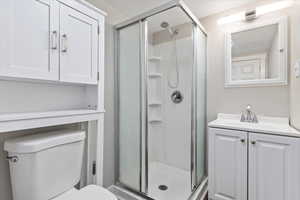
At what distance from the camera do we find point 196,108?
1.63 meters

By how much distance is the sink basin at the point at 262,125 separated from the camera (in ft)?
3.93

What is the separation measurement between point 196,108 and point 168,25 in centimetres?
120

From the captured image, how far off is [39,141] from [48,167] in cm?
18

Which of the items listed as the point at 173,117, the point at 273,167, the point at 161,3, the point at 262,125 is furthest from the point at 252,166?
the point at 161,3

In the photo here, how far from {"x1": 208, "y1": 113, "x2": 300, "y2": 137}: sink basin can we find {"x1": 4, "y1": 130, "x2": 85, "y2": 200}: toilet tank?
4.09ft

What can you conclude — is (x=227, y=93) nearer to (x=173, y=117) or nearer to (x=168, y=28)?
(x=173, y=117)

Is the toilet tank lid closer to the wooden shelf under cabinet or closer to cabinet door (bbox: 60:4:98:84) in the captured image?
the wooden shelf under cabinet

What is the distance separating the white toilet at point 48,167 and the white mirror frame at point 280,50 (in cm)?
167

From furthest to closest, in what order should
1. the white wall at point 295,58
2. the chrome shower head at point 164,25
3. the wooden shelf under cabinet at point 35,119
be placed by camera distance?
the chrome shower head at point 164,25, the white wall at point 295,58, the wooden shelf under cabinet at point 35,119

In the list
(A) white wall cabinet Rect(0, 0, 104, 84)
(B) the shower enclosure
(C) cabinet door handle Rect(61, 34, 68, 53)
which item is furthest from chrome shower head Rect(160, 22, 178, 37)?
(C) cabinet door handle Rect(61, 34, 68, 53)

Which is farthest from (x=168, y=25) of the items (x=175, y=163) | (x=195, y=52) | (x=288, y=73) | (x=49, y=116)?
(x=175, y=163)

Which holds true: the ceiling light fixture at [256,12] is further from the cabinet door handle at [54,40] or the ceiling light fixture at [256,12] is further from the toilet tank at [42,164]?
the toilet tank at [42,164]

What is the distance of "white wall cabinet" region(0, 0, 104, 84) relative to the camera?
2.73 feet

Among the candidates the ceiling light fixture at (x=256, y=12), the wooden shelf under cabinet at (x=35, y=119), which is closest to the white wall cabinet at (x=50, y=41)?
the wooden shelf under cabinet at (x=35, y=119)
